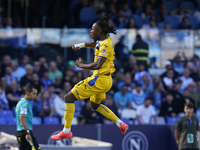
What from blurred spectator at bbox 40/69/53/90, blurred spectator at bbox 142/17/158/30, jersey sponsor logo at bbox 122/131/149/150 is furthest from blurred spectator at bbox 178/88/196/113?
blurred spectator at bbox 40/69/53/90

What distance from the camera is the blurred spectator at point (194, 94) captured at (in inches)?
493

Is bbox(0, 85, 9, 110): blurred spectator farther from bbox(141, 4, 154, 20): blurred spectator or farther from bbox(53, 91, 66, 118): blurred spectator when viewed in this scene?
bbox(141, 4, 154, 20): blurred spectator

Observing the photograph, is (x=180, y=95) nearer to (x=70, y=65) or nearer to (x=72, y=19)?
(x=70, y=65)

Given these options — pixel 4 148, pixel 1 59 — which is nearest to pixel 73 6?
pixel 1 59

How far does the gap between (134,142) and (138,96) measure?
1969mm

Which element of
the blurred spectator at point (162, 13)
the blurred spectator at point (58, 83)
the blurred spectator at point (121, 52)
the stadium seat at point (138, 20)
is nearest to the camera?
the blurred spectator at point (58, 83)

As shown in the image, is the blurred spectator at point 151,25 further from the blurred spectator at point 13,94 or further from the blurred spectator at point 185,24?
the blurred spectator at point 13,94

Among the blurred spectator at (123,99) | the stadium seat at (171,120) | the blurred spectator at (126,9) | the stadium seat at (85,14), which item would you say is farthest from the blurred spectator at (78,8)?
the stadium seat at (171,120)

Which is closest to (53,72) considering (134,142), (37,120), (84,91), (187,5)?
(37,120)

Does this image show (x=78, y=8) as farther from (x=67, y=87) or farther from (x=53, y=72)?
(x=67, y=87)

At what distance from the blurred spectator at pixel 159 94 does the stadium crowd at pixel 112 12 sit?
8.54 feet

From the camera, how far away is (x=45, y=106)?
11.4m

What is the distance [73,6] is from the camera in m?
15.5

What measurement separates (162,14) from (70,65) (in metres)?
5.15
